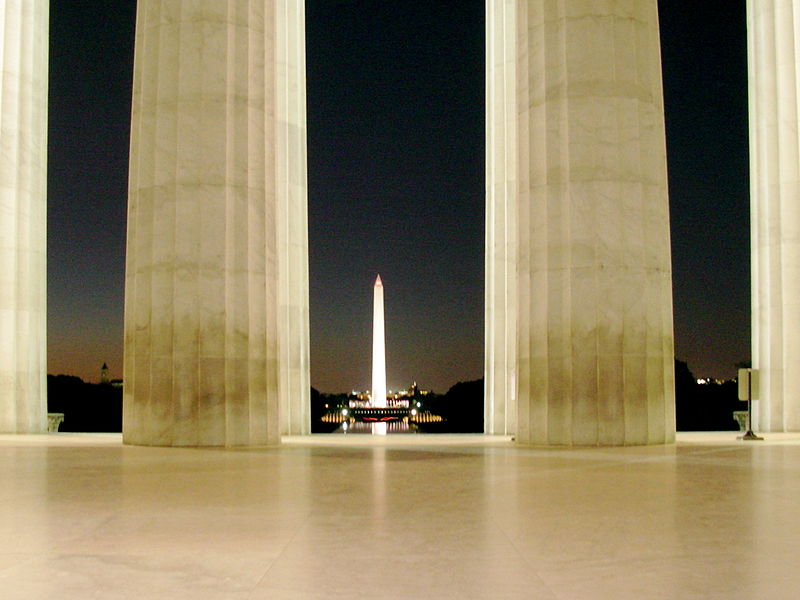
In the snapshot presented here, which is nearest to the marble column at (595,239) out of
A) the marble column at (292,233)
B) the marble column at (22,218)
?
the marble column at (292,233)

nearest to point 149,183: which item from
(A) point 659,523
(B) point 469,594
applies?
(A) point 659,523

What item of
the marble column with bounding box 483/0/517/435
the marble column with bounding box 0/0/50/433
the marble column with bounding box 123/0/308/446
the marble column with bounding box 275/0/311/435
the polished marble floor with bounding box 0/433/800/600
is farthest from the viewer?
the marble column with bounding box 483/0/517/435

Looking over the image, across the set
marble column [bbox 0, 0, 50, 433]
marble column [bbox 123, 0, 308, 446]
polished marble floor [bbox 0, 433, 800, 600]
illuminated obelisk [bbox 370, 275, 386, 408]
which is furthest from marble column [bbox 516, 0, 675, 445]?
illuminated obelisk [bbox 370, 275, 386, 408]

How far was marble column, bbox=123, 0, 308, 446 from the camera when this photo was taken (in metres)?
40.9

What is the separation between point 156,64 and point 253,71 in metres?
4.03

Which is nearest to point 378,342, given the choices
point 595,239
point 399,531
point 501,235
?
point 501,235

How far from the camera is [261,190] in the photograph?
42.4m

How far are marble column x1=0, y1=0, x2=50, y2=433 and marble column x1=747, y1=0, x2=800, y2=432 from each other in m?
42.1

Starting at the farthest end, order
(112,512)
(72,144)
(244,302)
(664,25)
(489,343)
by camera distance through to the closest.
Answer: (664,25)
(72,144)
(489,343)
(244,302)
(112,512)

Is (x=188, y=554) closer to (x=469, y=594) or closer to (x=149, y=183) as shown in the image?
(x=469, y=594)

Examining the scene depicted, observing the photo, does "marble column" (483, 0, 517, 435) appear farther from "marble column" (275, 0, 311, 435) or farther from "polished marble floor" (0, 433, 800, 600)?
"polished marble floor" (0, 433, 800, 600)

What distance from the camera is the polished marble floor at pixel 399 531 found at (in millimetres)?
11734

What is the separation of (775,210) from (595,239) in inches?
952

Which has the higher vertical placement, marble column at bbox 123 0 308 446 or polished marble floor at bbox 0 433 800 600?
marble column at bbox 123 0 308 446
